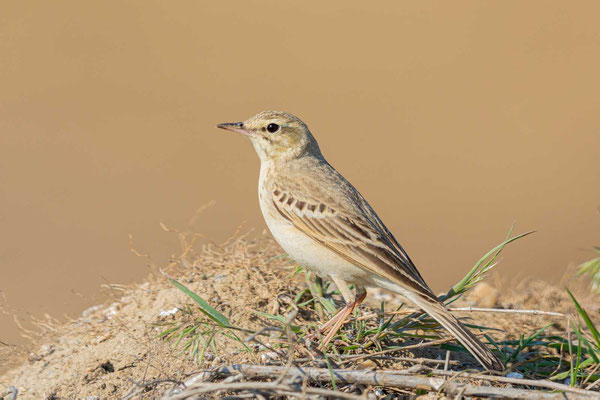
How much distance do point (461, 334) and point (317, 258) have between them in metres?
1.13

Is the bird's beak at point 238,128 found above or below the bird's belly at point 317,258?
above

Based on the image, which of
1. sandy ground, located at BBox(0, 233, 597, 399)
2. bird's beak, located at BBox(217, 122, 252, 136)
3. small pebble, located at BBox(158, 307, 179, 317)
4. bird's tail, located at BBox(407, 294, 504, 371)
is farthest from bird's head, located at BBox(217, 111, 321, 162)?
bird's tail, located at BBox(407, 294, 504, 371)

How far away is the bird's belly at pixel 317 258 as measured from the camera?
487cm

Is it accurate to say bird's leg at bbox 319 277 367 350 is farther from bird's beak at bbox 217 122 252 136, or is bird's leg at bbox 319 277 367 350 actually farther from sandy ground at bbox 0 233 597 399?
bird's beak at bbox 217 122 252 136

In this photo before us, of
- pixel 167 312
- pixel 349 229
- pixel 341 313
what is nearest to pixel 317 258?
pixel 349 229

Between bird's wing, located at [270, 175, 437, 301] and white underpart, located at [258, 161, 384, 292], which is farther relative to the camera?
white underpart, located at [258, 161, 384, 292]

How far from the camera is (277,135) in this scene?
5.79 meters

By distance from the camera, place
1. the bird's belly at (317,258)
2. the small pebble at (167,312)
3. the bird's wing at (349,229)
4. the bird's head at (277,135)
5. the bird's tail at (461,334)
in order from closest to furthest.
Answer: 1. the bird's tail at (461,334)
2. the bird's wing at (349,229)
3. the bird's belly at (317,258)
4. the small pebble at (167,312)
5. the bird's head at (277,135)

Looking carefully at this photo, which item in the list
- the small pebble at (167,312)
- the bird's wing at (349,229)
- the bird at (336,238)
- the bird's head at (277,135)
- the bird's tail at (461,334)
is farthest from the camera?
the bird's head at (277,135)

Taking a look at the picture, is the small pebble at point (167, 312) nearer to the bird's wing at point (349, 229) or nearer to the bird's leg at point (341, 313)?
the bird's wing at point (349, 229)

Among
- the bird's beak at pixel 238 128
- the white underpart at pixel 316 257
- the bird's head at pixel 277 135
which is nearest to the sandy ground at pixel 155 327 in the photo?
the white underpart at pixel 316 257

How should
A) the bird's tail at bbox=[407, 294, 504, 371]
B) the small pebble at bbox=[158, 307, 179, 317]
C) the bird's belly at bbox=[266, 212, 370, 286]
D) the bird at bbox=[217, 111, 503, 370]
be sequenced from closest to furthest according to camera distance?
the bird's tail at bbox=[407, 294, 504, 371] → the bird at bbox=[217, 111, 503, 370] → the bird's belly at bbox=[266, 212, 370, 286] → the small pebble at bbox=[158, 307, 179, 317]

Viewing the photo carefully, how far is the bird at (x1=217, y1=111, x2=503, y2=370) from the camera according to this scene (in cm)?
461

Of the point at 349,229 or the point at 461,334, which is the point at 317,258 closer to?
the point at 349,229
